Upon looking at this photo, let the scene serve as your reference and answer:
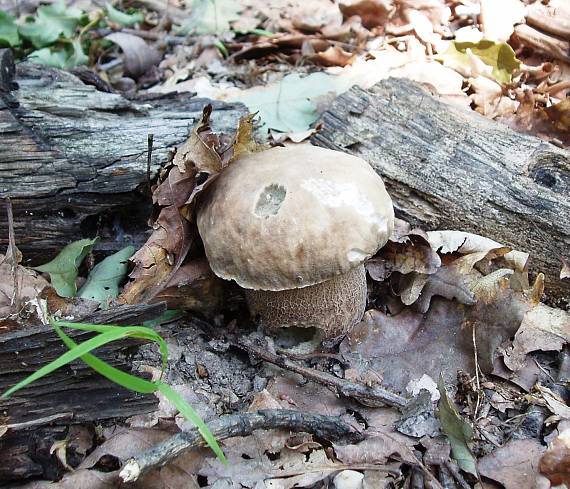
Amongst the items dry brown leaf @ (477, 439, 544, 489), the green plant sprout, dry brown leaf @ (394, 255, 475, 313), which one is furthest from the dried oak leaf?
dry brown leaf @ (477, 439, 544, 489)

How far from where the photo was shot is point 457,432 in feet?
5.28

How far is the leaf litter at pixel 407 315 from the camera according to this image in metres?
1.57

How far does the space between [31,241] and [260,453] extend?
119cm

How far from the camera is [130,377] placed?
49.8 inches

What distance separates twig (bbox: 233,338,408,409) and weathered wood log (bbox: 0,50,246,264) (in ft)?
2.59

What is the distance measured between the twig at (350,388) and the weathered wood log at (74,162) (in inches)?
31.1

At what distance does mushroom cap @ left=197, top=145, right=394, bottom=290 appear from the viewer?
1.60m

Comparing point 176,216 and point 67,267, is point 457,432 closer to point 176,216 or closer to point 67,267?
point 176,216

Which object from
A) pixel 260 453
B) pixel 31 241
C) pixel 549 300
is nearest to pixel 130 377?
pixel 260 453

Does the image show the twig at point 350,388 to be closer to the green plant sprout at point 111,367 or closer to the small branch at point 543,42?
the green plant sprout at point 111,367

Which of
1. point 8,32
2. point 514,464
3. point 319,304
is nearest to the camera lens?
point 514,464

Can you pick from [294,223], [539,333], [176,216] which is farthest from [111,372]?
[539,333]

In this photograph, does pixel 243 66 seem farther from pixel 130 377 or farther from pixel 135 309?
pixel 130 377

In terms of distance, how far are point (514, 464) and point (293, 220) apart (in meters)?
0.94
